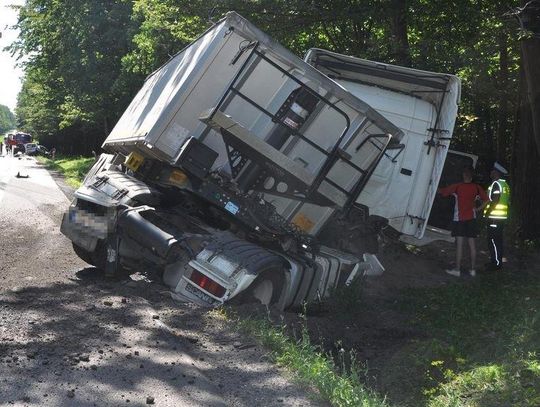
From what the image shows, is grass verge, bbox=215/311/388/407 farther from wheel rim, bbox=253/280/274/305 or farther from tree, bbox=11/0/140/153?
tree, bbox=11/0/140/153

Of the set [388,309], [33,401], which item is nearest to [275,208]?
[388,309]

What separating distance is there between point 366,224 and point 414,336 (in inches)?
66.6

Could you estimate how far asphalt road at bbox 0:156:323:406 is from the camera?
13.4 ft

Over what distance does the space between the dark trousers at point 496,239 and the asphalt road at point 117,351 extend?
549cm

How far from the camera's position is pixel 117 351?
484 centimetres

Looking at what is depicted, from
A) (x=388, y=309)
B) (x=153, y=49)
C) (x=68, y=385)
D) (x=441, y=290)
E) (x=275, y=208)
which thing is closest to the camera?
(x=68, y=385)

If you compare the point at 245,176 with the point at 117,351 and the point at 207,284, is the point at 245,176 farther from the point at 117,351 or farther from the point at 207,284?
the point at 117,351

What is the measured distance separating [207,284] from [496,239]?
557cm

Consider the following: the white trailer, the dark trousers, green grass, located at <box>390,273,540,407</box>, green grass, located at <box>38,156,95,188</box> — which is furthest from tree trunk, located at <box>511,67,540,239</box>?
green grass, located at <box>38,156,95,188</box>

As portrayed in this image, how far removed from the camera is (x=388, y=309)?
306 inches

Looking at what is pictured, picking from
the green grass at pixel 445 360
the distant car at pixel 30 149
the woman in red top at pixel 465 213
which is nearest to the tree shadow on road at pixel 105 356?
the green grass at pixel 445 360

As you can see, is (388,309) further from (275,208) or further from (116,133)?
(116,133)

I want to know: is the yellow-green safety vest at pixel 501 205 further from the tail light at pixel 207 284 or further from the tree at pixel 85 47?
the tree at pixel 85 47

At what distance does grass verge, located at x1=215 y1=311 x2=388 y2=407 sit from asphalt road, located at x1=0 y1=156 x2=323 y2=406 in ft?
0.39
